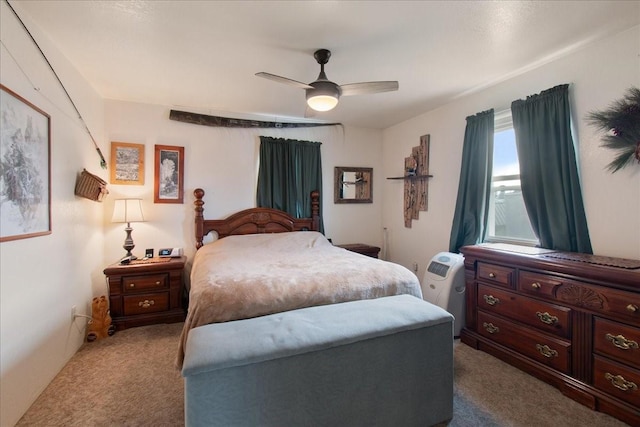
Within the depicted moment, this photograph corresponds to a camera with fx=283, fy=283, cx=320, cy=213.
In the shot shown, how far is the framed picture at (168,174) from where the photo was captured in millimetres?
3443

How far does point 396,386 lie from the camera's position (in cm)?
153

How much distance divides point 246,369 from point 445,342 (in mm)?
1136

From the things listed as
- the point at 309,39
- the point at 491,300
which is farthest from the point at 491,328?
the point at 309,39

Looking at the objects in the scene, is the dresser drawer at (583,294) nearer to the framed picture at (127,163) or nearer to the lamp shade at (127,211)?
the lamp shade at (127,211)

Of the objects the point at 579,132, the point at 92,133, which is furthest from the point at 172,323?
the point at 579,132

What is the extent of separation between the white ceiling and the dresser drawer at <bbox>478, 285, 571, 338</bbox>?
197 centimetres

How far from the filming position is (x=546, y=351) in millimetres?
2029

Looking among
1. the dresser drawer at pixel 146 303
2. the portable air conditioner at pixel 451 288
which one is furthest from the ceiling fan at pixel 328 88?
the dresser drawer at pixel 146 303

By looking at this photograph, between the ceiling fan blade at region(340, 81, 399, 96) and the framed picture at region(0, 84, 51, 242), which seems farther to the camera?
the ceiling fan blade at region(340, 81, 399, 96)

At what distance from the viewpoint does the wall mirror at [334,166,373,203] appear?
4379mm

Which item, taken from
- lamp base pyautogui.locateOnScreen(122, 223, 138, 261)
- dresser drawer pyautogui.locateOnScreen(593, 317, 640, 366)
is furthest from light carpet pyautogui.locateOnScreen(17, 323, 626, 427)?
lamp base pyautogui.locateOnScreen(122, 223, 138, 261)

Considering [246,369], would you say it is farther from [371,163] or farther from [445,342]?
[371,163]

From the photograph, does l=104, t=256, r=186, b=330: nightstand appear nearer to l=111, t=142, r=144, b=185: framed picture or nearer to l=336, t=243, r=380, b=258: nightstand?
l=111, t=142, r=144, b=185: framed picture

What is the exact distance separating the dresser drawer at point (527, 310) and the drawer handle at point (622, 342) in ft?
0.71
